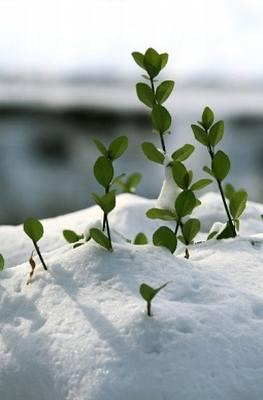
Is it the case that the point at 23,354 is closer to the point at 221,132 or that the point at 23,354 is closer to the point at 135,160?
the point at 221,132

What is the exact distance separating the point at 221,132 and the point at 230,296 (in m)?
0.30

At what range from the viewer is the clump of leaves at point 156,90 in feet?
3.23

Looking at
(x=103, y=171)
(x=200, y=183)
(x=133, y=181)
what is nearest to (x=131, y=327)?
(x=103, y=171)

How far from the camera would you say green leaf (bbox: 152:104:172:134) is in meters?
0.98

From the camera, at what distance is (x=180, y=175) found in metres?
0.95

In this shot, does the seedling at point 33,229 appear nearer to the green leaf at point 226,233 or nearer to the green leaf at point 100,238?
the green leaf at point 100,238

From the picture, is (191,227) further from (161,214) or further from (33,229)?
(33,229)

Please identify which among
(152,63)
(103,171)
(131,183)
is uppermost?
(152,63)

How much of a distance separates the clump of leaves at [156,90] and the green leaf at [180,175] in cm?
7

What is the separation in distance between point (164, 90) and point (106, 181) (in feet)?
0.69

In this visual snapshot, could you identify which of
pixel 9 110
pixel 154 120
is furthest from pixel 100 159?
pixel 9 110

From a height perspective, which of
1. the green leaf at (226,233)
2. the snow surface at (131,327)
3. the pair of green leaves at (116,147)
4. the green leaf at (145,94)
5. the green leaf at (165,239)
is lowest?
the snow surface at (131,327)

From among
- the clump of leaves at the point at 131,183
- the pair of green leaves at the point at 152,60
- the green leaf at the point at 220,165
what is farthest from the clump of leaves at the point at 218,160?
the clump of leaves at the point at 131,183

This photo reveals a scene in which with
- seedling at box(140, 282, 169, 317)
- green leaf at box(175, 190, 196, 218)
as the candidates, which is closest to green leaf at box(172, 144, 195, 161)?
green leaf at box(175, 190, 196, 218)
